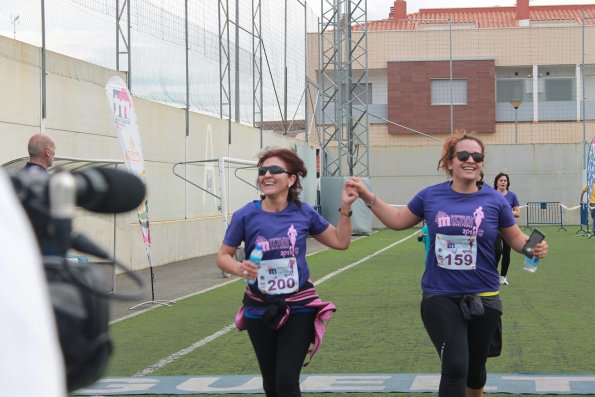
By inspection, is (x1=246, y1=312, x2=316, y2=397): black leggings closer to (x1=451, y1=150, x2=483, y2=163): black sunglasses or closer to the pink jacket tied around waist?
the pink jacket tied around waist

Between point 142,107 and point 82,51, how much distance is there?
136 inches

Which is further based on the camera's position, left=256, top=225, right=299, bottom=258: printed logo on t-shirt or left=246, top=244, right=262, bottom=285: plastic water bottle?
left=256, top=225, right=299, bottom=258: printed logo on t-shirt

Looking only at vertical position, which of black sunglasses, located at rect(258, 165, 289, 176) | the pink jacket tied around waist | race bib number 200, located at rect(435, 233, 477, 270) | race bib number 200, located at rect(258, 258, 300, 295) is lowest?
the pink jacket tied around waist

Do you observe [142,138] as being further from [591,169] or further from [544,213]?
[544,213]

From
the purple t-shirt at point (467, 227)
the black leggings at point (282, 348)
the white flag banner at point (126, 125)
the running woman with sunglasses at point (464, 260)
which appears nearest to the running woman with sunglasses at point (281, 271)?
the black leggings at point (282, 348)

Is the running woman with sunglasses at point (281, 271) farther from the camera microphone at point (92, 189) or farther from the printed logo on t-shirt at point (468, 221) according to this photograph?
the camera microphone at point (92, 189)

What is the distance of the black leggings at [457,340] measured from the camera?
6.21m

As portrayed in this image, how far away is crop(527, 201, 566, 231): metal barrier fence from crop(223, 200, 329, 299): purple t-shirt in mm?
39598

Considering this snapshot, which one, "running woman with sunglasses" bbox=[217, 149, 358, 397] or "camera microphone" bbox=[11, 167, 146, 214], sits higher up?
"camera microphone" bbox=[11, 167, 146, 214]

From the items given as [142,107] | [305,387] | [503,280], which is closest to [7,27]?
[142,107]

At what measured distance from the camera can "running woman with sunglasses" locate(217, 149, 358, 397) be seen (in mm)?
6172

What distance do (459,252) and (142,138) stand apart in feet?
53.4

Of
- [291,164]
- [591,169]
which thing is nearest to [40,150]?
[291,164]

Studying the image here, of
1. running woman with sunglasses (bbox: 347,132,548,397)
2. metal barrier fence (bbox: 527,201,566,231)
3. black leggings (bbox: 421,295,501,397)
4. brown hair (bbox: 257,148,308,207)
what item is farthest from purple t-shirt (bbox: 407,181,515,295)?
metal barrier fence (bbox: 527,201,566,231)
